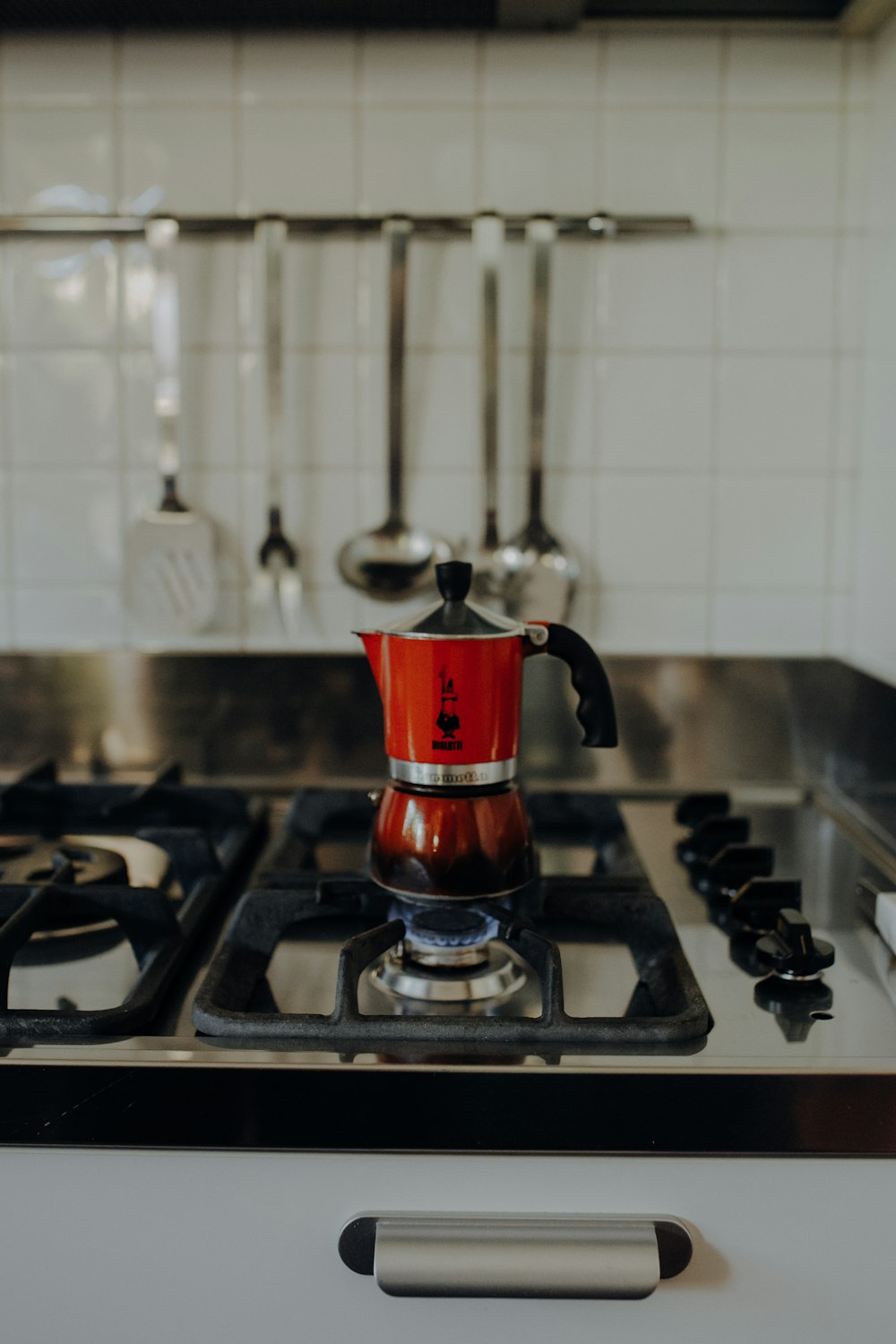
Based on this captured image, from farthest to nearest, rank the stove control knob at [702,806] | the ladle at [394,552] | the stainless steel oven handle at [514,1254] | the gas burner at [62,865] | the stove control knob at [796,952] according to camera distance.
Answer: the ladle at [394,552], the stove control knob at [702,806], the gas burner at [62,865], the stove control knob at [796,952], the stainless steel oven handle at [514,1254]

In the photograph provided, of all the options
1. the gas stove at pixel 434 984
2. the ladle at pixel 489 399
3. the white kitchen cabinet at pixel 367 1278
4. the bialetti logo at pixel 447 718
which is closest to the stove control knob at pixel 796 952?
the gas stove at pixel 434 984

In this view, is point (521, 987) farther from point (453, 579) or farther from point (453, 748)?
point (453, 579)

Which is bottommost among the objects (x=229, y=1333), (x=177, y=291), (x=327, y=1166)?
(x=229, y=1333)

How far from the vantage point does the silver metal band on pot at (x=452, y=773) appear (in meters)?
0.74

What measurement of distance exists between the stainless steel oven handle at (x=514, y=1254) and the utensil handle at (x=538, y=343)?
668mm

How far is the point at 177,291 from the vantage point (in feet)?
3.66

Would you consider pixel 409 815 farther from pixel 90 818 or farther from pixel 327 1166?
pixel 90 818

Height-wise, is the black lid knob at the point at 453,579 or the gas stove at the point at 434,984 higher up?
the black lid knob at the point at 453,579

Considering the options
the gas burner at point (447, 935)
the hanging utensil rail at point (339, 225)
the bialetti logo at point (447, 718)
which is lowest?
the gas burner at point (447, 935)

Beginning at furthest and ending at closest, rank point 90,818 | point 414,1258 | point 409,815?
point 90,818 → point 409,815 → point 414,1258

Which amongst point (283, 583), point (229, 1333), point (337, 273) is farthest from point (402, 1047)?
point (337, 273)

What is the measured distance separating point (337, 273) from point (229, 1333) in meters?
0.91

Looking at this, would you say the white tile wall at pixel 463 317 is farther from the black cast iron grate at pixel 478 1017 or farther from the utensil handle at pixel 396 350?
the black cast iron grate at pixel 478 1017

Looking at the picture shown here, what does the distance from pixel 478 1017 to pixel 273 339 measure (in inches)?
27.4
